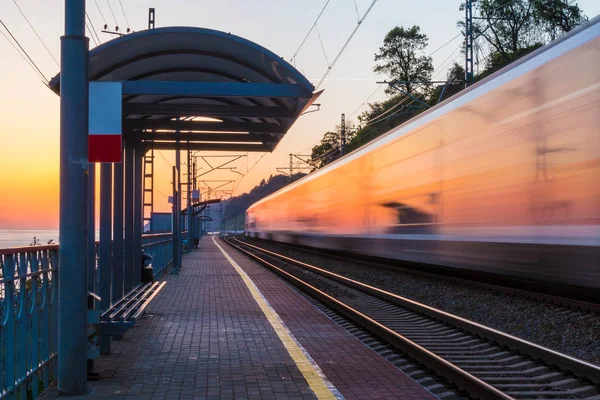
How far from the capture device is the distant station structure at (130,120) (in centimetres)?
621

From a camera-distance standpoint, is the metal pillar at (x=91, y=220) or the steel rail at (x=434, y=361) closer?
the steel rail at (x=434, y=361)

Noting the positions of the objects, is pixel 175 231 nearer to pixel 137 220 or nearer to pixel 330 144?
pixel 137 220

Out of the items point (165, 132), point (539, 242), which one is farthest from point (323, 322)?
point (165, 132)

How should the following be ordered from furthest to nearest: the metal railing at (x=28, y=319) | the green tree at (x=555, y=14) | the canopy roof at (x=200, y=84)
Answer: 1. the green tree at (x=555, y=14)
2. the canopy roof at (x=200, y=84)
3. the metal railing at (x=28, y=319)

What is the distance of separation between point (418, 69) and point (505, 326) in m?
65.2

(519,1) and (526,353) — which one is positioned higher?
(519,1)

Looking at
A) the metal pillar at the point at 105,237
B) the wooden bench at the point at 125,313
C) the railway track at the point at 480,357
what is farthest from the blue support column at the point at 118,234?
the railway track at the point at 480,357

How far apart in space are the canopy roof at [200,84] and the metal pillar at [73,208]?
8.89 ft

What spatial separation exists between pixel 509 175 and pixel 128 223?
6.28 metres

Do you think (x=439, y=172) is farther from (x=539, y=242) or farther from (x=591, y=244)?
(x=591, y=244)

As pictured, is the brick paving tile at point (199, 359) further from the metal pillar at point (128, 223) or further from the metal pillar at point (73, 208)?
the metal pillar at point (128, 223)

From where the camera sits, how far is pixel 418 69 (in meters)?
73.6

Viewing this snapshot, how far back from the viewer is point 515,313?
1125 cm

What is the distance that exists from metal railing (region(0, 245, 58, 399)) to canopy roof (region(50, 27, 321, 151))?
125 inches
